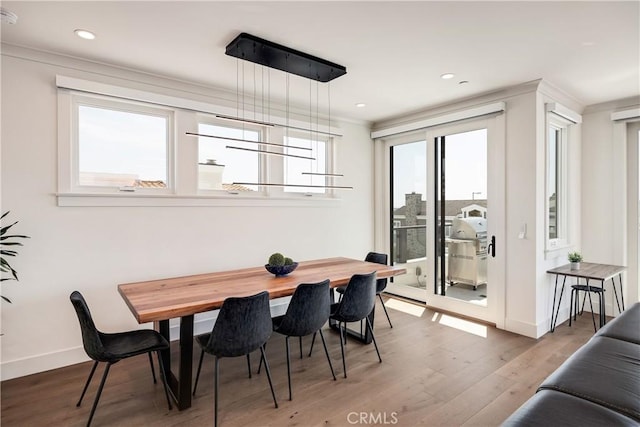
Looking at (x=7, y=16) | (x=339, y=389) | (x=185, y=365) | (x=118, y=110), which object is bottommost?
(x=339, y=389)

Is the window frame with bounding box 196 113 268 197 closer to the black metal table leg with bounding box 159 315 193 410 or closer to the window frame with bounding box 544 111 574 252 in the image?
the black metal table leg with bounding box 159 315 193 410

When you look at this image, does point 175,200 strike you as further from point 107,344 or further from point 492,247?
point 492,247

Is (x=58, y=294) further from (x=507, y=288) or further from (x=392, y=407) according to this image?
(x=507, y=288)

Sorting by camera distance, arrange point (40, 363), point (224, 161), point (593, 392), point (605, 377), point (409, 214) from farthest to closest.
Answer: point (409, 214) → point (224, 161) → point (40, 363) → point (605, 377) → point (593, 392)

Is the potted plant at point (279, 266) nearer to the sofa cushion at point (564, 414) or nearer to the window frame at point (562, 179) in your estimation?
the sofa cushion at point (564, 414)

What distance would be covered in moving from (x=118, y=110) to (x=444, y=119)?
3589 mm

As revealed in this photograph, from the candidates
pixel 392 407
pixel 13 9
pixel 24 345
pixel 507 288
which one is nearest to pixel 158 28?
Answer: pixel 13 9

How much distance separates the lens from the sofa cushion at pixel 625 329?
2094mm

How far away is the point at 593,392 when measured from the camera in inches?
59.4

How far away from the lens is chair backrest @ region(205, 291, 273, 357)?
2102 millimetres

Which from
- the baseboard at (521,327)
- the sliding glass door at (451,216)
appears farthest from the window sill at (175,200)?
the baseboard at (521,327)

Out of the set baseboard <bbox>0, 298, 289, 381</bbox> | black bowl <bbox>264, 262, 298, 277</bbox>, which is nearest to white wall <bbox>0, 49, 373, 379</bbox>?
baseboard <bbox>0, 298, 289, 381</bbox>

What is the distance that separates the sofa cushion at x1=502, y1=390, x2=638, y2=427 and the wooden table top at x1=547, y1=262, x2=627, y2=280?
2478mm

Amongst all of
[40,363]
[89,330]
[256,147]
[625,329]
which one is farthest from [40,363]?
[625,329]
